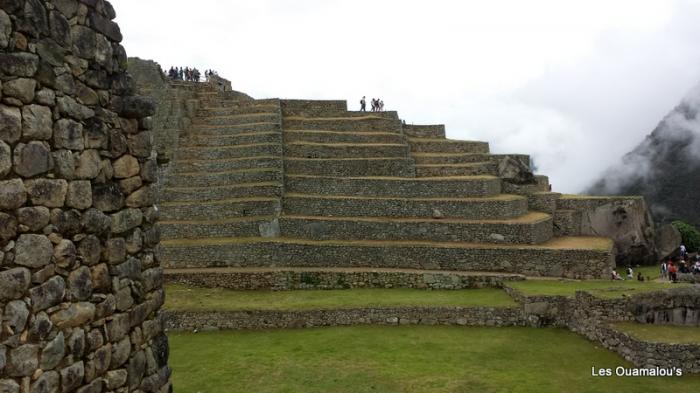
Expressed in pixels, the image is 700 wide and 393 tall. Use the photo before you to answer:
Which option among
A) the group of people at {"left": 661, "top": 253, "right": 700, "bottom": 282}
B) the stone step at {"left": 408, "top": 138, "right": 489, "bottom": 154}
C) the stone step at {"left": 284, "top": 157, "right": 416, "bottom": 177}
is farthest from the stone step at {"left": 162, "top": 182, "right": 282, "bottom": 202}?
the group of people at {"left": 661, "top": 253, "right": 700, "bottom": 282}

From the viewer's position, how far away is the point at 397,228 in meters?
20.9

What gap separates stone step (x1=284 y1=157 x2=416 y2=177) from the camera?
79.0ft

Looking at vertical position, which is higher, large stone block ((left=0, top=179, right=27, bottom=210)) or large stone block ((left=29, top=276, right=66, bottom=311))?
large stone block ((left=0, top=179, right=27, bottom=210))

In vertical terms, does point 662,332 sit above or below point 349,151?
below

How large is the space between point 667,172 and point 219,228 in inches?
1215

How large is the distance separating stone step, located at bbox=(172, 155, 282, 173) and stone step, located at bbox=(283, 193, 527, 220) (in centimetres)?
240

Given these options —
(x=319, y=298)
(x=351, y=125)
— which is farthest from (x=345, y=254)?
(x=351, y=125)

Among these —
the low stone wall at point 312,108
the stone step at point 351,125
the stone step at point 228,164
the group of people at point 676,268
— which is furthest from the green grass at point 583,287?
the low stone wall at point 312,108

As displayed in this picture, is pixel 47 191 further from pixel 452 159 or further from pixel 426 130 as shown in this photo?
pixel 426 130

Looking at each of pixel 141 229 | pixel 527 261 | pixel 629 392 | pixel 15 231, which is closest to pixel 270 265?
pixel 527 261

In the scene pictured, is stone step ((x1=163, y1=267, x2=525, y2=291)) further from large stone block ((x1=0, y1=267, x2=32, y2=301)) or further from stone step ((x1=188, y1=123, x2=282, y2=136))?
large stone block ((x1=0, y1=267, x2=32, y2=301))

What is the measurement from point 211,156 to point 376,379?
17401mm

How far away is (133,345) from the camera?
15.0 ft

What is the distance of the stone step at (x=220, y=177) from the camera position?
76.9 ft
